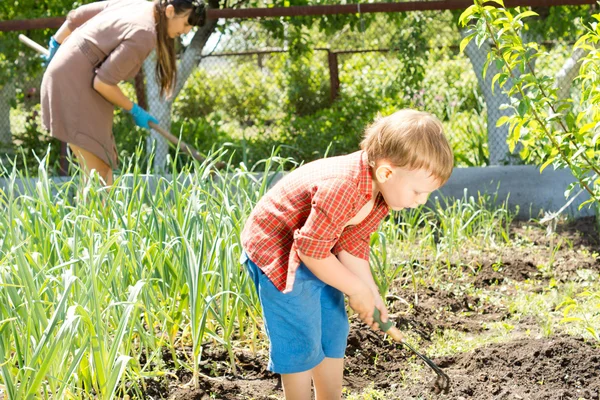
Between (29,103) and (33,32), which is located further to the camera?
(29,103)

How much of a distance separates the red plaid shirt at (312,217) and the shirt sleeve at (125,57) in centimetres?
182

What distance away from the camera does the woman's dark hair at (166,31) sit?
12.0 feet

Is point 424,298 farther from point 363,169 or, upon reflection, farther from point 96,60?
point 96,60

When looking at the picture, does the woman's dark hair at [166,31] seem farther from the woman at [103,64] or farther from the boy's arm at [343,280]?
the boy's arm at [343,280]

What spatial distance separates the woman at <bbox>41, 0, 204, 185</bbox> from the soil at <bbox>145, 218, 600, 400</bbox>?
151cm

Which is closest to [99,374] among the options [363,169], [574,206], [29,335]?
[29,335]

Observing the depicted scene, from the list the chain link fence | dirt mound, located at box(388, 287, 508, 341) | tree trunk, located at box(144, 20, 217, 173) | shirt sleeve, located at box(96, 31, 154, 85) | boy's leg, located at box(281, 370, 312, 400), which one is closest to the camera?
boy's leg, located at box(281, 370, 312, 400)

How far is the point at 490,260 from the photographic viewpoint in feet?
12.4

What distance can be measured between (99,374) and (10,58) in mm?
4752

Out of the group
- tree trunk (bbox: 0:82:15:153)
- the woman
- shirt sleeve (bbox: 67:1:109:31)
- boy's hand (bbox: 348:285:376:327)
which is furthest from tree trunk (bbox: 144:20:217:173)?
boy's hand (bbox: 348:285:376:327)

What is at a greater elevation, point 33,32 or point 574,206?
point 33,32

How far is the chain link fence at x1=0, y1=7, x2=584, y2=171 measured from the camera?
5.55 meters

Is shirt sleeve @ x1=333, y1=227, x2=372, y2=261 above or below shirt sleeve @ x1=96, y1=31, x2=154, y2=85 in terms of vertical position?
below

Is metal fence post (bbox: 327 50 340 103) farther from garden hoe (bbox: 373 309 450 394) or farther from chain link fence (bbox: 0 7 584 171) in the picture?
garden hoe (bbox: 373 309 450 394)
